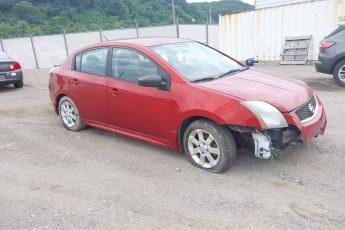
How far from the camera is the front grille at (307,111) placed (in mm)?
4312

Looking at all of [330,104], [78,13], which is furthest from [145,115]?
[78,13]

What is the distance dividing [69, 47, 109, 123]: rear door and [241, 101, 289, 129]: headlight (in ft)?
7.56

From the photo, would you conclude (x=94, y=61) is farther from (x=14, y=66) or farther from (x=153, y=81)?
(x=14, y=66)

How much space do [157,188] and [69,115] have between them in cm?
290

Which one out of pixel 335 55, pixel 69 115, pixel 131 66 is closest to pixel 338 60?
pixel 335 55

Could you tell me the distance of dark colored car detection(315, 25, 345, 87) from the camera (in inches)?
343

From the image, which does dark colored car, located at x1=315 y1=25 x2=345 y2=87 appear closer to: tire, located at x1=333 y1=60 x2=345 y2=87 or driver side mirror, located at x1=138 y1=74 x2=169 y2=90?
tire, located at x1=333 y1=60 x2=345 y2=87

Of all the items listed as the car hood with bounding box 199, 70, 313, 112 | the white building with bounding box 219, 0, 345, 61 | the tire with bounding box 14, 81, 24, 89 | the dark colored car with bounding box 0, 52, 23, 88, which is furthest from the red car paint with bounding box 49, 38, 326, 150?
the white building with bounding box 219, 0, 345, 61

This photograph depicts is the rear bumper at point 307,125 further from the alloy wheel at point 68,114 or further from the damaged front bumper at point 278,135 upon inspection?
the alloy wheel at point 68,114

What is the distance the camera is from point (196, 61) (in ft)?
16.9

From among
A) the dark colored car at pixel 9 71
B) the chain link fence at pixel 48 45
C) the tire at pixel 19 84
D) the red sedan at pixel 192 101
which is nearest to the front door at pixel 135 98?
the red sedan at pixel 192 101

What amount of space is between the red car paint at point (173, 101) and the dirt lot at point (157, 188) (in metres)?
0.39

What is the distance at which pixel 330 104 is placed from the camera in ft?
23.9

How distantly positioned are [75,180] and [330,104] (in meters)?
5.13
